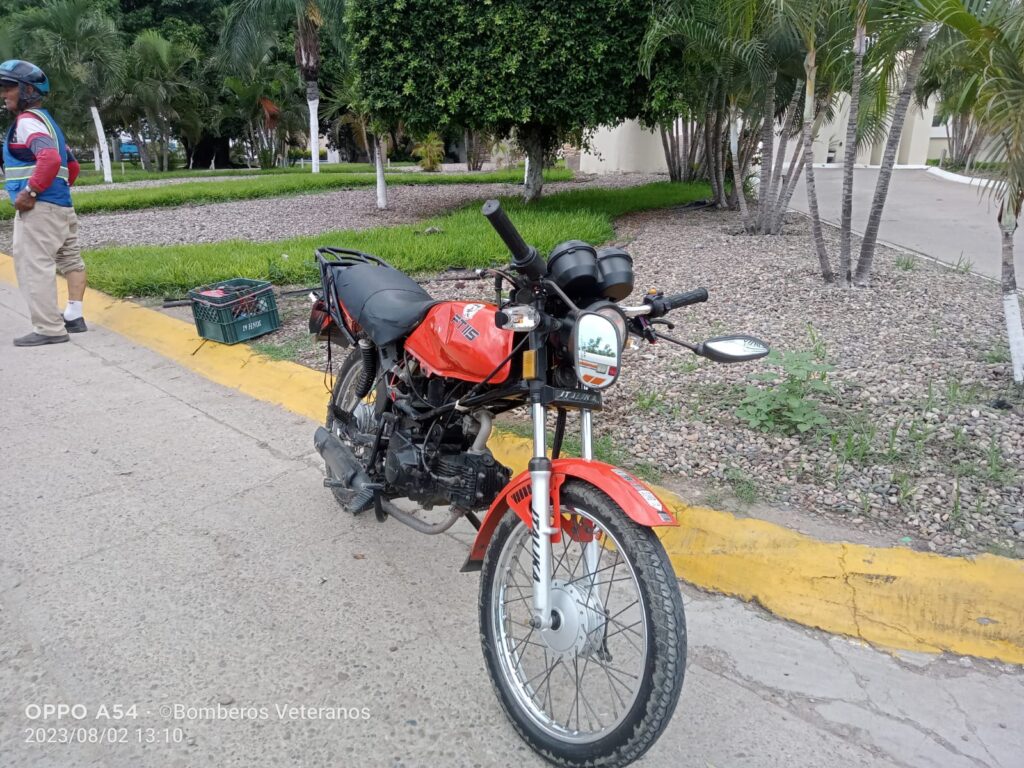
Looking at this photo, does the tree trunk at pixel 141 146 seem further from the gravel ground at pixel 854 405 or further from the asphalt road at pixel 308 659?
the asphalt road at pixel 308 659

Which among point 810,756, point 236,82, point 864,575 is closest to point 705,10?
point 864,575

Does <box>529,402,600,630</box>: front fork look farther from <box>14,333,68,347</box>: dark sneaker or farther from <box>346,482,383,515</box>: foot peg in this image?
<box>14,333,68,347</box>: dark sneaker

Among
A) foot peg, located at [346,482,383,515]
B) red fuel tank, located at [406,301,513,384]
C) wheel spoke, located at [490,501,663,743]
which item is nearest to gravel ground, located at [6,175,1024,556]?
red fuel tank, located at [406,301,513,384]

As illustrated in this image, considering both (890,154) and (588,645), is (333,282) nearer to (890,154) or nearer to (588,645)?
(588,645)

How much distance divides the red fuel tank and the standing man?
4998mm

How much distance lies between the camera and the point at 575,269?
2.08 m

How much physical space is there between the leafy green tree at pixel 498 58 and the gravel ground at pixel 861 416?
572 cm

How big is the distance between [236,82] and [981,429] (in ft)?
98.3

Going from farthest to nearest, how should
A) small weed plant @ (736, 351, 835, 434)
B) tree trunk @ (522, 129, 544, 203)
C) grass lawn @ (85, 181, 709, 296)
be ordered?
tree trunk @ (522, 129, 544, 203), grass lawn @ (85, 181, 709, 296), small weed plant @ (736, 351, 835, 434)

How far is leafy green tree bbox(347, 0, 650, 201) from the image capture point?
11.0m

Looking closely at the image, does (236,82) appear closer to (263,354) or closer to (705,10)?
(705,10)

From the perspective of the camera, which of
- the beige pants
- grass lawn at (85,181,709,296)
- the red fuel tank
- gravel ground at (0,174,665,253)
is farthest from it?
gravel ground at (0,174,665,253)

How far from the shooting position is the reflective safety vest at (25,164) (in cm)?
605

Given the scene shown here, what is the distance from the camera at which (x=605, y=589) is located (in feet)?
8.81
